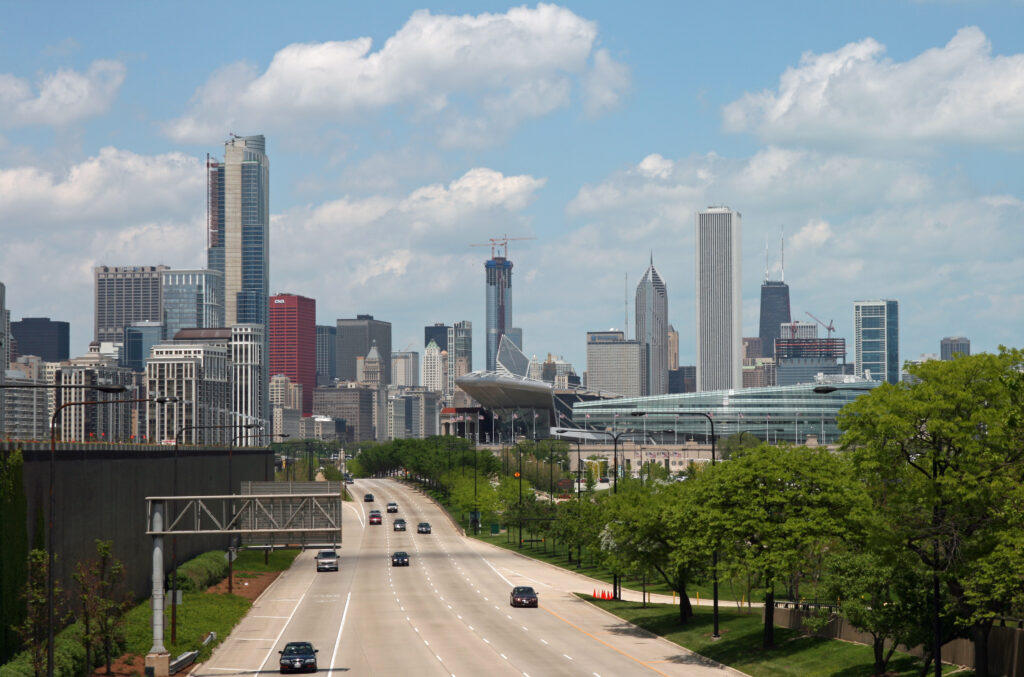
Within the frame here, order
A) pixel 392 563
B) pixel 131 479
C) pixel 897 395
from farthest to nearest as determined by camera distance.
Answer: pixel 392 563
pixel 131 479
pixel 897 395

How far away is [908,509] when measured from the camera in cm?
4469

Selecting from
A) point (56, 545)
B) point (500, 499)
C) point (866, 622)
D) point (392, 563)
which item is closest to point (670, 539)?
point (866, 622)

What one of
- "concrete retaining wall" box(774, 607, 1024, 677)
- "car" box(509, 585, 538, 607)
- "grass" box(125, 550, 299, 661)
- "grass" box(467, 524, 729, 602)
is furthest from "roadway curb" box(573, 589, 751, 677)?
"grass" box(125, 550, 299, 661)

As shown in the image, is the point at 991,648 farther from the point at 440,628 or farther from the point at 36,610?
the point at 36,610

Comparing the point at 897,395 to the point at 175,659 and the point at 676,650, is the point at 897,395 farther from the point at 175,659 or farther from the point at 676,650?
the point at 175,659

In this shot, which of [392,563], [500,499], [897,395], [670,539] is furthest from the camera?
[500,499]

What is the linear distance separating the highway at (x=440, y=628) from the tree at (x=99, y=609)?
160 inches

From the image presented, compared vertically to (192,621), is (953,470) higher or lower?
higher

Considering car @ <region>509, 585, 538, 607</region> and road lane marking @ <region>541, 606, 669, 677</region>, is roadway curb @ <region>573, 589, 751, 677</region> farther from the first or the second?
car @ <region>509, 585, 538, 607</region>

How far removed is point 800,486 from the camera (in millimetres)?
55594

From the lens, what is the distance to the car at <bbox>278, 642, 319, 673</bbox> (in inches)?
2077

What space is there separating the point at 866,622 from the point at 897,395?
891 cm

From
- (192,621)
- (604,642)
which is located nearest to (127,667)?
(192,621)

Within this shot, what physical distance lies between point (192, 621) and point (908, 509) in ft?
134
